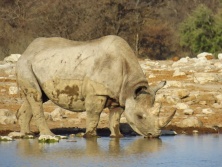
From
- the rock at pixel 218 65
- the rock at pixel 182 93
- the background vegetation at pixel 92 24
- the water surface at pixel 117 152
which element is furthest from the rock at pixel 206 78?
the background vegetation at pixel 92 24

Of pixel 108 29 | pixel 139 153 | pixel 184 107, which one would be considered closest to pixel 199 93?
pixel 184 107

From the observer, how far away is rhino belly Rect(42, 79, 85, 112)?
62.5 ft

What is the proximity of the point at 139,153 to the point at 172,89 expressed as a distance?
12468 mm

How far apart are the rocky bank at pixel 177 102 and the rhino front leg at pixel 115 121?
1162 mm

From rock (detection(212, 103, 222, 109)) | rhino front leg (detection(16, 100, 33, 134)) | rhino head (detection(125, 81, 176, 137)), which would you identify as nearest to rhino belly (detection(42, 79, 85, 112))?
rhino front leg (detection(16, 100, 33, 134))

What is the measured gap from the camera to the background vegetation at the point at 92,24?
5453cm

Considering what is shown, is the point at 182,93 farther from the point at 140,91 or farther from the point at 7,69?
the point at 7,69

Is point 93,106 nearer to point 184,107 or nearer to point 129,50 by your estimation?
point 129,50

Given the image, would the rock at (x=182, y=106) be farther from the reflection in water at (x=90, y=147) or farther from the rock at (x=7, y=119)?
the reflection in water at (x=90, y=147)

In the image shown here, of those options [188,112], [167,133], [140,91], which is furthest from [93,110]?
[188,112]

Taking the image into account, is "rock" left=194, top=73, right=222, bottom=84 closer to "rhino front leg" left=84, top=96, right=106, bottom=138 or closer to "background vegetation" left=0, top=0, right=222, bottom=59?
"rhino front leg" left=84, top=96, right=106, bottom=138

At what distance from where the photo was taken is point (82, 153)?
16.7 m

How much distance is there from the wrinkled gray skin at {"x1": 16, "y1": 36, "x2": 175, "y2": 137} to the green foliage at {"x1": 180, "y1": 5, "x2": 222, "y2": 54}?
1475 inches

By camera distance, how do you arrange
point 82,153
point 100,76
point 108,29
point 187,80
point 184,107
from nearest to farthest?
point 82,153 < point 100,76 < point 184,107 < point 187,80 < point 108,29
